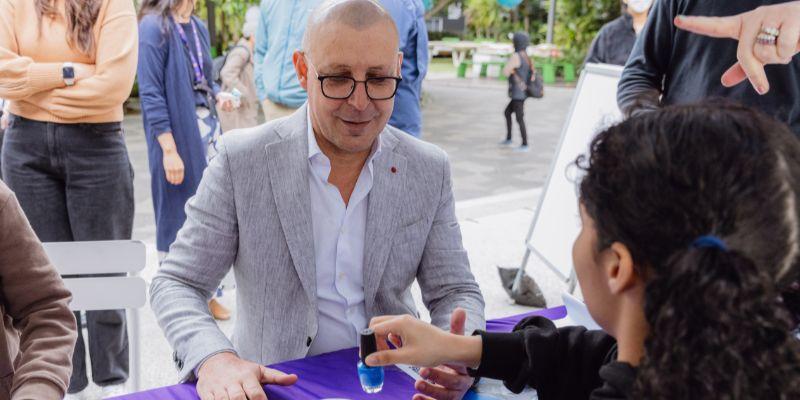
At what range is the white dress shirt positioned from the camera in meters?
1.74

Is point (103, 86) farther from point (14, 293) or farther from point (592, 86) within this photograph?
point (592, 86)

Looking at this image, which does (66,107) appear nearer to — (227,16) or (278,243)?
(278,243)

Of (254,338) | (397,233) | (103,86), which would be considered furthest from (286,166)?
(103,86)

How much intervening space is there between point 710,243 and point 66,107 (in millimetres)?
2400

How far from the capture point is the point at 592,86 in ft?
12.0

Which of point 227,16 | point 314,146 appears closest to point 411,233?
point 314,146

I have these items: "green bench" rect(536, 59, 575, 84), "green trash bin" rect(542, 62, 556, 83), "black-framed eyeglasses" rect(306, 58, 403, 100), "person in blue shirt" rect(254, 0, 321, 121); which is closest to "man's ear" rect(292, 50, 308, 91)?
"black-framed eyeglasses" rect(306, 58, 403, 100)

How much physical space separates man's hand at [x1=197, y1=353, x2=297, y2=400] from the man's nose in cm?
61

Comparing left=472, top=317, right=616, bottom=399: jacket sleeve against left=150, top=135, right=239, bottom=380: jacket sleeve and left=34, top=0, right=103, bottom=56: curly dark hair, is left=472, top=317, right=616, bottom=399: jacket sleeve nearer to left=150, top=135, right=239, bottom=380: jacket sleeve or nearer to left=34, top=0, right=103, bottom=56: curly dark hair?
left=150, top=135, right=239, bottom=380: jacket sleeve

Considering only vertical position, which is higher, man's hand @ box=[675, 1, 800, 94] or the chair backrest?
man's hand @ box=[675, 1, 800, 94]

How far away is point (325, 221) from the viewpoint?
1.75 meters

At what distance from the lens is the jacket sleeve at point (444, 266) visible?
180cm

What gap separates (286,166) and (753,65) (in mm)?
1023

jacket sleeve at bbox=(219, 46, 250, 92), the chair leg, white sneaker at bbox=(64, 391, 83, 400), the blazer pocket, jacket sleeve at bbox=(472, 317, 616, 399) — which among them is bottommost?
white sneaker at bbox=(64, 391, 83, 400)
